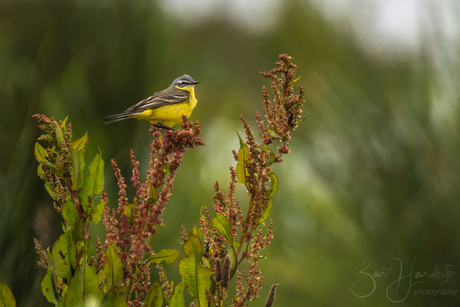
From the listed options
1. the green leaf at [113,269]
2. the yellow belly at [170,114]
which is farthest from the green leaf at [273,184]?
the yellow belly at [170,114]

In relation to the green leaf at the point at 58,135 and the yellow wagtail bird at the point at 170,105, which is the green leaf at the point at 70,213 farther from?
the yellow wagtail bird at the point at 170,105

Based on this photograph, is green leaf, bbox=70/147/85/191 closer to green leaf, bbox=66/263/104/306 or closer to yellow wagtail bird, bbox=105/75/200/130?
green leaf, bbox=66/263/104/306

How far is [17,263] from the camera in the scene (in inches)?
43.0

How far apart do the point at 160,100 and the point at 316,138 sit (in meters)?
0.65

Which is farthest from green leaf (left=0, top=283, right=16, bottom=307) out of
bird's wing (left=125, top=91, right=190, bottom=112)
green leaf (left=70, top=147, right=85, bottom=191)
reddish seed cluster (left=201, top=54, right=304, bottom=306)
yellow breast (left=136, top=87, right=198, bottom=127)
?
yellow breast (left=136, top=87, right=198, bottom=127)

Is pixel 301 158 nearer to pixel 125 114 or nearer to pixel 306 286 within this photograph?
pixel 306 286

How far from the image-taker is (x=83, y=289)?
0.50 metres

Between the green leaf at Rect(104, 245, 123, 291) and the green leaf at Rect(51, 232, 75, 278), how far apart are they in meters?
0.05

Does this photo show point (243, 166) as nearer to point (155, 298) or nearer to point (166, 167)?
point (166, 167)

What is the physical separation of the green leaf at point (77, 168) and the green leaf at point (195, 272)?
0.55ft

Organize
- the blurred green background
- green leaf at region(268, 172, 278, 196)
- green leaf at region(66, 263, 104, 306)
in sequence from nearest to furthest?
green leaf at region(66, 263, 104, 306), green leaf at region(268, 172, 278, 196), the blurred green background

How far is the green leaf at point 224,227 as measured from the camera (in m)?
0.57

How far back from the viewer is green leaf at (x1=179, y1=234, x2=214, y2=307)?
0.56 m

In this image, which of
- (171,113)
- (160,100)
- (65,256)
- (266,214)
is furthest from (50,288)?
(171,113)
